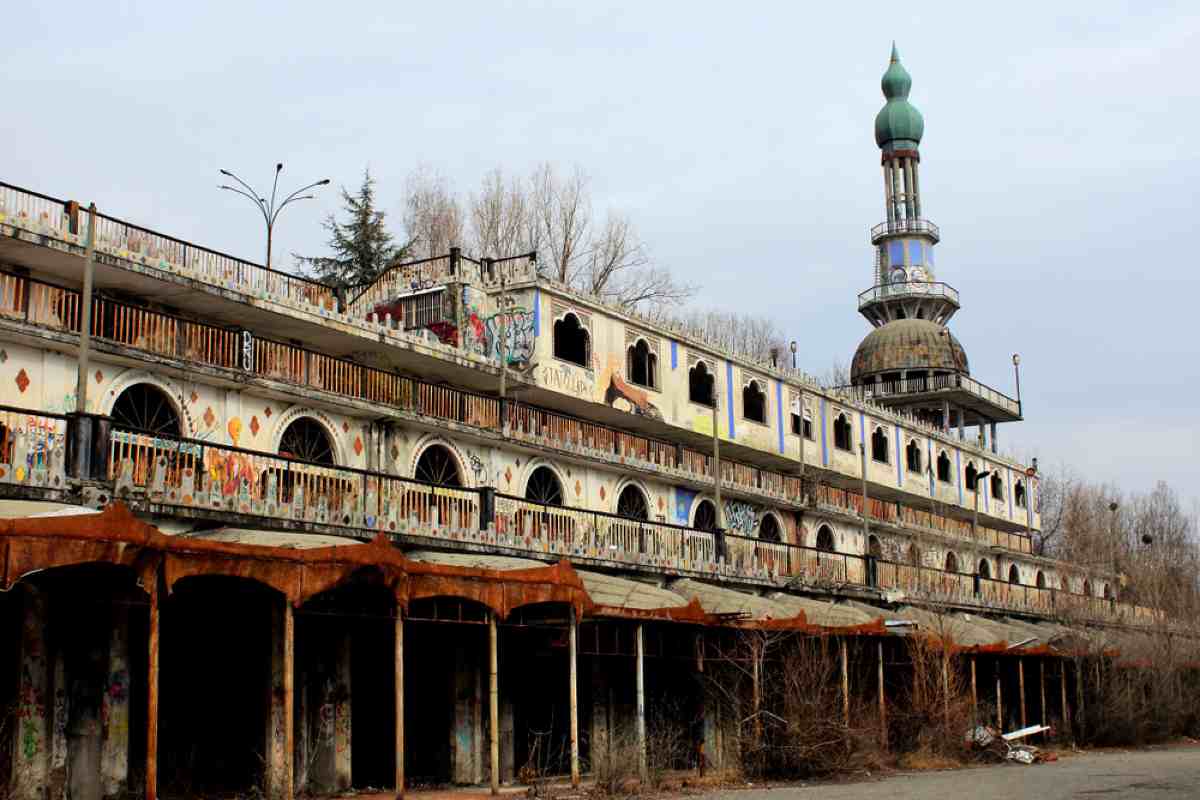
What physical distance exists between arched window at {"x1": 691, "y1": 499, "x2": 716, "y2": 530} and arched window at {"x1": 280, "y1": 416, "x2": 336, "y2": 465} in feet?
49.9

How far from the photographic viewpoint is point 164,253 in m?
24.3

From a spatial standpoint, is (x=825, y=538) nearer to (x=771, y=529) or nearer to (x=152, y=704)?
(x=771, y=529)

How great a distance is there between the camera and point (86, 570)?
19.5 meters

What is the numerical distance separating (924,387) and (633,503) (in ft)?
89.9

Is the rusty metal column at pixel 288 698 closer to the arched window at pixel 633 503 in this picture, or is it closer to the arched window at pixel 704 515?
the arched window at pixel 633 503

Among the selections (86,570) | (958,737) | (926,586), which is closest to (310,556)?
(86,570)

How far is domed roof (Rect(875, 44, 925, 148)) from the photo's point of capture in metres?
68.9

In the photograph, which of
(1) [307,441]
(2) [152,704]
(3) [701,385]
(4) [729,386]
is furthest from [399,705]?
(4) [729,386]

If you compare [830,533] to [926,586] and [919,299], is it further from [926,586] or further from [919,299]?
[919,299]

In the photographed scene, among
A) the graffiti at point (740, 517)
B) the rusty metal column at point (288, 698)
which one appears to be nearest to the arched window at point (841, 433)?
the graffiti at point (740, 517)

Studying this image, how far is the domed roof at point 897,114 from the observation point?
226ft

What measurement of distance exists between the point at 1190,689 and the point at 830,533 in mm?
12208

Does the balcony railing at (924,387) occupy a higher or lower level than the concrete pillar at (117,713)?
higher

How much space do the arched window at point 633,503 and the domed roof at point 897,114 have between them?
36.9m
